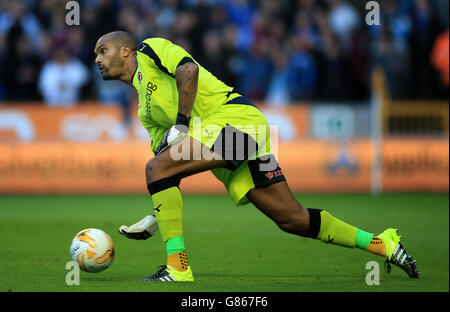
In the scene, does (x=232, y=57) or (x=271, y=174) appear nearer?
(x=271, y=174)

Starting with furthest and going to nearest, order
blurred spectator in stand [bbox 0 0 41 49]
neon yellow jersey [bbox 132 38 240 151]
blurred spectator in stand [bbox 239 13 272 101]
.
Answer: blurred spectator in stand [bbox 0 0 41 49] → blurred spectator in stand [bbox 239 13 272 101] → neon yellow jersey [bbox 132 38 240 151]

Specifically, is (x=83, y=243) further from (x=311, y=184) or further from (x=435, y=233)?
(x=311, y=184)

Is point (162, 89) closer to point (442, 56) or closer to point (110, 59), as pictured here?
point (110, 59)

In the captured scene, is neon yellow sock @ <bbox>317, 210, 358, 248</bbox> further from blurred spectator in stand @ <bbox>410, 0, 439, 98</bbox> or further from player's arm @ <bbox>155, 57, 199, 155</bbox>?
blurred spectator in stand @ <bbox>410, 0, 439, 98</bbox>

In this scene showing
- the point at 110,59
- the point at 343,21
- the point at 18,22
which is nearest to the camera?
the point at 110,59

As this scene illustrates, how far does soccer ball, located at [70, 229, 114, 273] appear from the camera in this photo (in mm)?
7059

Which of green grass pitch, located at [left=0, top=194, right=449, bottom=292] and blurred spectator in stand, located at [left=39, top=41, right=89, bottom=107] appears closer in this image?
green grass pitch, located at [left=0, top=194, right=449, bottom=292]

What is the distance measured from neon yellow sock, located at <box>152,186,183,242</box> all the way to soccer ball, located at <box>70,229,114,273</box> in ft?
1.95

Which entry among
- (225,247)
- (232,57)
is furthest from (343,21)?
(225,247)

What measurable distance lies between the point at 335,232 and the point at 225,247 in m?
2.44

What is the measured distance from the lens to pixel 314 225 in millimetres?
7121

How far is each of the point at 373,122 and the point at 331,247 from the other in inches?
300

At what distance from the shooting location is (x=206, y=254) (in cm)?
886

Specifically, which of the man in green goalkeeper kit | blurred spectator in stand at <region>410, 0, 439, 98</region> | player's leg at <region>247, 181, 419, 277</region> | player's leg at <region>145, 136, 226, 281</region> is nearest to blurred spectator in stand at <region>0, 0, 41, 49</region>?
blurred spectator in stand at <region>410, 0, 439, 98</region>
